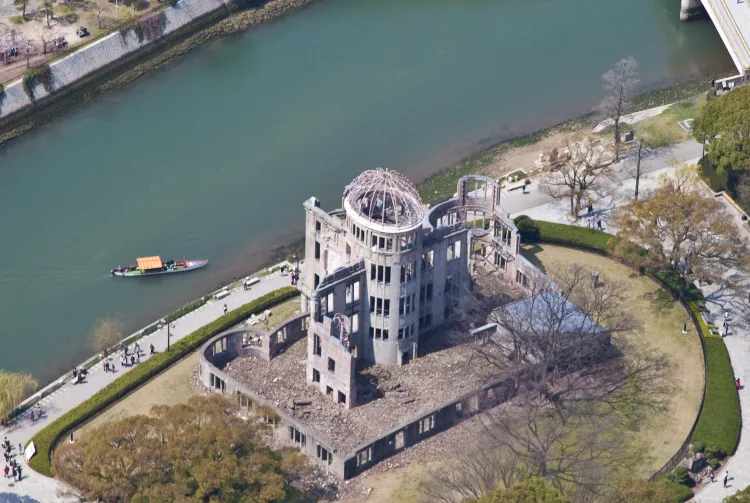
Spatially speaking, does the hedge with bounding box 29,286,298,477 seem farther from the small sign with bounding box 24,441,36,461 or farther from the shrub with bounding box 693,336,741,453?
the shrub with bounding box 693,336,741,453

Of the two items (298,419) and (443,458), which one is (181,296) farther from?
(443,458)

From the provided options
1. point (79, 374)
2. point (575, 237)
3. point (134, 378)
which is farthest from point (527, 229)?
point (79, 374)

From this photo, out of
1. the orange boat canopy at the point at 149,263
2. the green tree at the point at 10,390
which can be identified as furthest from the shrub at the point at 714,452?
Answer: the green tree at the point at 10,390

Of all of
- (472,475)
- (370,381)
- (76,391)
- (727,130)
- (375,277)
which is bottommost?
(472,475)

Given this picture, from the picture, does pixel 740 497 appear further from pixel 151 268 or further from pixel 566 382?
pixel 151 268

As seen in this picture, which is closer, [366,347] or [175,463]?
[175,463]

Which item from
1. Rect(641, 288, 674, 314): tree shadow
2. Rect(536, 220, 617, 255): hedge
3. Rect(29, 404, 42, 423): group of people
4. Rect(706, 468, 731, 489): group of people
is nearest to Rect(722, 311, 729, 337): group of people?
Rect(641, 288, 674, 314): tree shadow

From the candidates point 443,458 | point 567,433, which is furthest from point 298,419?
point 567,433
